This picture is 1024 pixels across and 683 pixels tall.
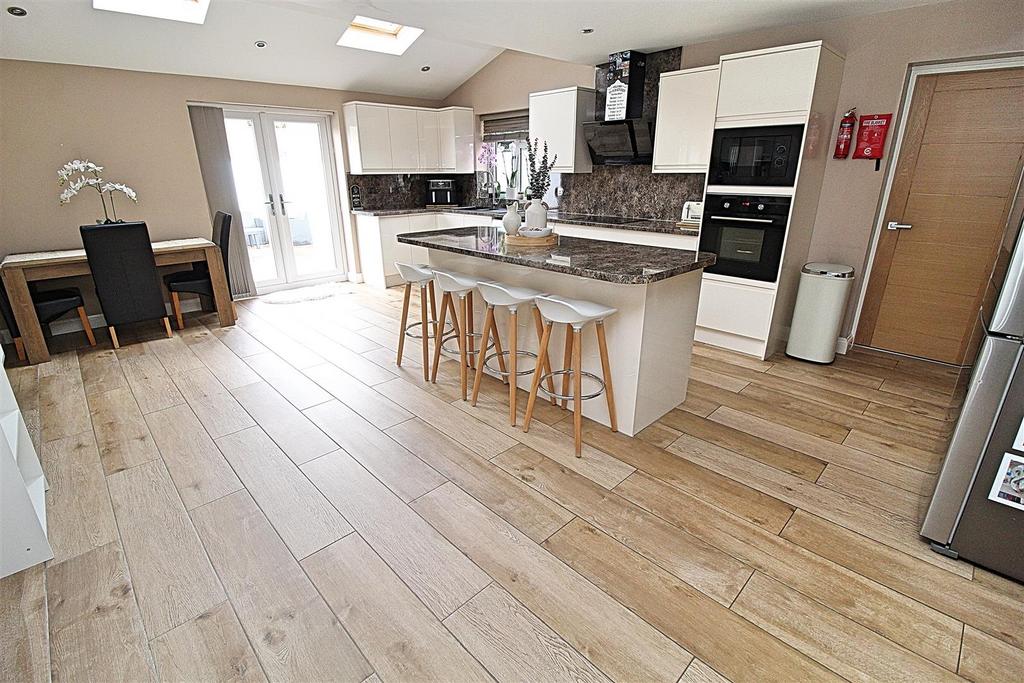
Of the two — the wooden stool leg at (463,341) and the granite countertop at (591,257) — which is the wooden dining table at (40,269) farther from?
the wooden stool leg at (463,341)

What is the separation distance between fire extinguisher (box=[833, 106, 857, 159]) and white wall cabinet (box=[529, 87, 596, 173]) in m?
2.19

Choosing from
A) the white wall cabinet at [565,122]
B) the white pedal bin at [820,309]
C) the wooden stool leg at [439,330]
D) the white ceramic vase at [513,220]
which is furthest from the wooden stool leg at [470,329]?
the white pedal bin at [820,309]

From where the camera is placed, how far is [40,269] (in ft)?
12.3

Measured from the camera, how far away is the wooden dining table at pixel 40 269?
362 centimetres

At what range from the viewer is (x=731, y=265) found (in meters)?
3.78

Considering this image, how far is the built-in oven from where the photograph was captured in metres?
3.49

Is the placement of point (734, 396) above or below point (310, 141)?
below

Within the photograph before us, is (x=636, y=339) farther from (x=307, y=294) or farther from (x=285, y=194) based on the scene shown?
(x=285, y=194)

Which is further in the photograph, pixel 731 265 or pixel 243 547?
pixel 731 265

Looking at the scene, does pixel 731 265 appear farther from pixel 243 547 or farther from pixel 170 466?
pixel 170 466

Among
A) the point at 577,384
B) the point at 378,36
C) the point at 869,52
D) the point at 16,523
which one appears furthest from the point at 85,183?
the point at 869,52

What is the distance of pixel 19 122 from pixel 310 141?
8.30ft

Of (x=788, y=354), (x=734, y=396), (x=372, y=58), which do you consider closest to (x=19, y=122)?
(x=372, y=58)

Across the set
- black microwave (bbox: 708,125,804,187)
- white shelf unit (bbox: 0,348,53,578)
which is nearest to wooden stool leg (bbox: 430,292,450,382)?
white shelf unit (bbox: 0,348,53,578)
